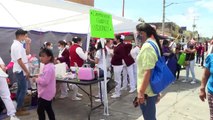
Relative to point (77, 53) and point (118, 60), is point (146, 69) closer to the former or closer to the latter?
point (77, 53)

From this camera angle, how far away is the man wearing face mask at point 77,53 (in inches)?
274

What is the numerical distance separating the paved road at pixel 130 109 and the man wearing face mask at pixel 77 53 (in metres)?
1.11

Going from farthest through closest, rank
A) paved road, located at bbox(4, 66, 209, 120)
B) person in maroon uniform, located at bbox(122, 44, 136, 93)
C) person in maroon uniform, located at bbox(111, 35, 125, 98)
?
person in maroon uniform, located at bbox(122, 44, 136, 93)
person in maroon uniform, located at bbox(111, 35, 125, 98)
paved road, located at bbox(4, 66, 209, 120)

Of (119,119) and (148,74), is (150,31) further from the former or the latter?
(119,119)

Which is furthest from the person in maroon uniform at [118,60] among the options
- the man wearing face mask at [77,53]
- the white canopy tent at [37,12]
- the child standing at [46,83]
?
the child standing at [46,83]

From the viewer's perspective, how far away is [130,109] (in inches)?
259

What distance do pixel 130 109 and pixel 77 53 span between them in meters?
2.01

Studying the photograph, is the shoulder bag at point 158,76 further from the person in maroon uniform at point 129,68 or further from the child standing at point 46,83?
the person in maroon uniform at point 129,68

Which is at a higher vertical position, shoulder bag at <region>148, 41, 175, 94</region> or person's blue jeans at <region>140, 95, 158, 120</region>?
shoulder bag at <region>148, 41, 175, 94</region>

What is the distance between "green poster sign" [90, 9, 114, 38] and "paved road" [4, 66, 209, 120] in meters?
1.83

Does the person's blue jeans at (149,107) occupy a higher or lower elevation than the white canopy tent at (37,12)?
lower

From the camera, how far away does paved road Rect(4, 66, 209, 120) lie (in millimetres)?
5883

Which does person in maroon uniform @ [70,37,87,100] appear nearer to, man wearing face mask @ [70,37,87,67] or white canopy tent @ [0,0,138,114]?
man wearing face mask @ [70,37,87,67]

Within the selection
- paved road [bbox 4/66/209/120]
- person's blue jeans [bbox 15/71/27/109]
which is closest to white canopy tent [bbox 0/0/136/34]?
person's blue jeans [bbox 15/71/27/109]
